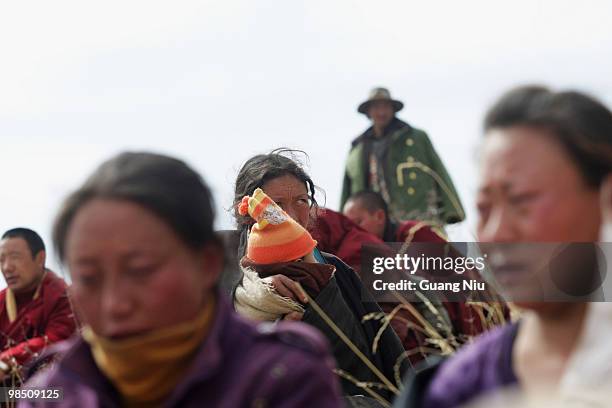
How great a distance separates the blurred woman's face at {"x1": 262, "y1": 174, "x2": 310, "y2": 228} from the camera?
15.8ft

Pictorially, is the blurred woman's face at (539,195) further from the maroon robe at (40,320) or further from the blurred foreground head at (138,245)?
the maroon robe at (40,320)

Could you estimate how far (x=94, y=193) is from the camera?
6.77 ft

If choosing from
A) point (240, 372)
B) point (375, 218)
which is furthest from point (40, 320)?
point (240, 372)

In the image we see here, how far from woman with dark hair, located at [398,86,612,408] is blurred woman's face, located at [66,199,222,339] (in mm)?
480

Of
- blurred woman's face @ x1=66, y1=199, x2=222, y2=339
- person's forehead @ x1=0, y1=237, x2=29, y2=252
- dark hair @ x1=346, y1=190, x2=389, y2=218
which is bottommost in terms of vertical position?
person's forehead @ x1=0, y1=237, x2=29, y2=252

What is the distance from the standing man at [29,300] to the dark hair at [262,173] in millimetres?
3240

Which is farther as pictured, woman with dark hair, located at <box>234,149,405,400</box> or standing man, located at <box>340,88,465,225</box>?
standing man, located at <box>340,88,465,225</box>

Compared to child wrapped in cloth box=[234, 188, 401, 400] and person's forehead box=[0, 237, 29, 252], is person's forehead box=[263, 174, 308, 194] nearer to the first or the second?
child wrapped in cloth box=[234, 188, 401, 400]

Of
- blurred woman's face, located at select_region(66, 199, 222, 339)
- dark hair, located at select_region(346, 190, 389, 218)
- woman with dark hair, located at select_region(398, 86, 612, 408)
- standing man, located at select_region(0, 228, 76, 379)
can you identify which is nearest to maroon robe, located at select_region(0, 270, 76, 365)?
standing man, located at select_region(0, 228, 76, 379)

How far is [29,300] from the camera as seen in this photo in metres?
8.55

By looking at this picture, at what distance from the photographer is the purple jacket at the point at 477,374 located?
6.52ft

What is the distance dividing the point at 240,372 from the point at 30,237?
23.0 feet

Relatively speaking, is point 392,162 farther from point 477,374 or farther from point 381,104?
point 477,374

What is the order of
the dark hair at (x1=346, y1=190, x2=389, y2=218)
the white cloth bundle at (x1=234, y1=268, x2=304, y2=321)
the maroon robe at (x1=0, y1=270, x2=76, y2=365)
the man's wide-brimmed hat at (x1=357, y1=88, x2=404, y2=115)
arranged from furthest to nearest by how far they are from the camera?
the man's wide-brimmed hat at (x1=357, y1=88, x2=404, y2=115), the dark hair at (x1=346, y1=190, x2=389, y2=218), the maroon robe at (x1=0, y1=270, x2=76, y2=365), the white cloth bundle at (x1=234, y1=268, x2=304, y2=321)
